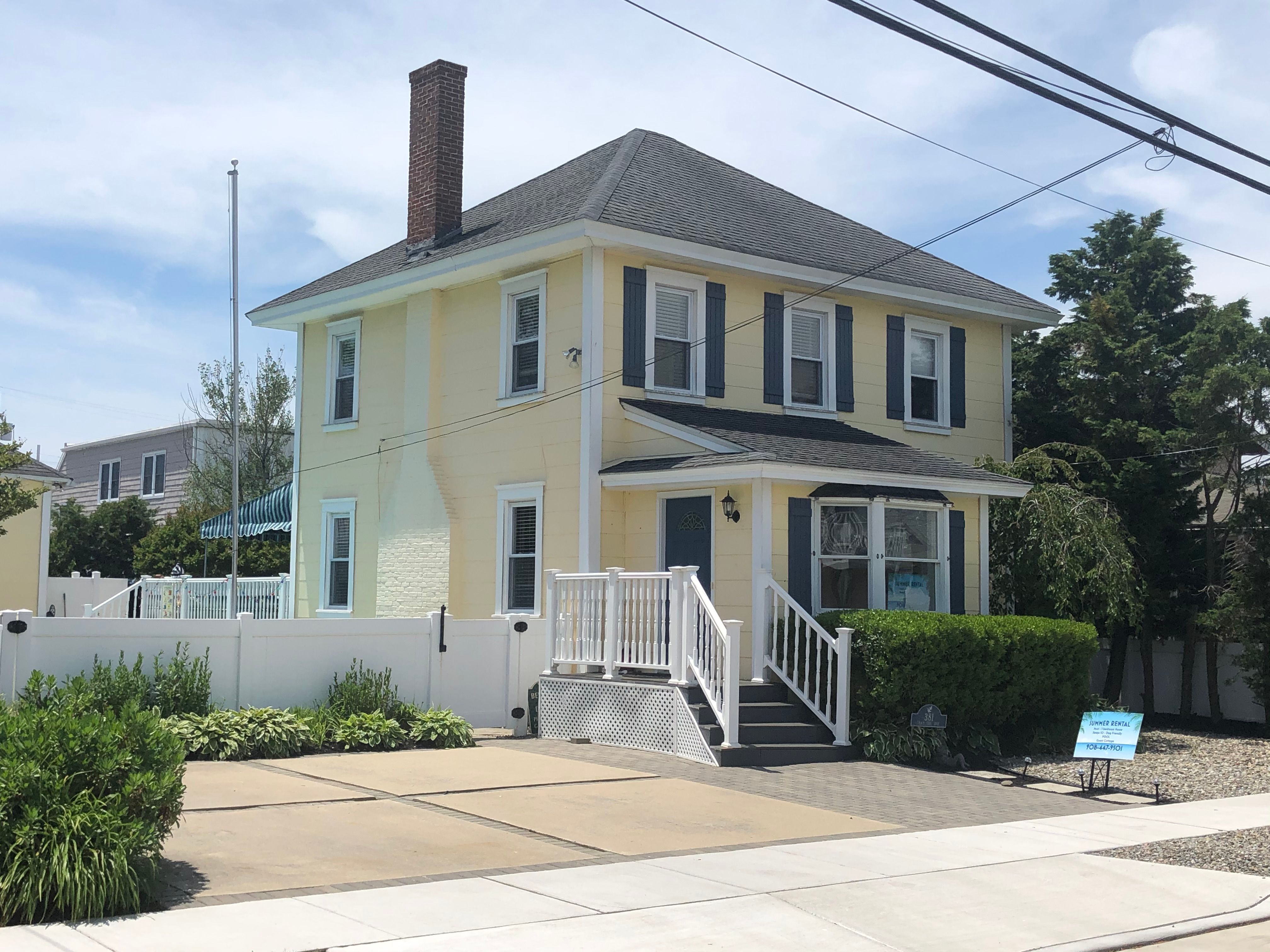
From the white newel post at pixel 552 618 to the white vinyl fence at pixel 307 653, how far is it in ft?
1.47

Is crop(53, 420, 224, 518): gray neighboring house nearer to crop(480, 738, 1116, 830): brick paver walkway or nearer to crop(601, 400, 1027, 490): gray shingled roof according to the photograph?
crop(601, 400, 1027, 490): gray shingled roof

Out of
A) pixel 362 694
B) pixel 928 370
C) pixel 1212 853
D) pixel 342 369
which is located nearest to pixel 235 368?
pixel 342 369

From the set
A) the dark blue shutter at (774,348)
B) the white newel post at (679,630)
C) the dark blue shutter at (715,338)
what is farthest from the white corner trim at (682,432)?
the dark blue shutter at (774,348)

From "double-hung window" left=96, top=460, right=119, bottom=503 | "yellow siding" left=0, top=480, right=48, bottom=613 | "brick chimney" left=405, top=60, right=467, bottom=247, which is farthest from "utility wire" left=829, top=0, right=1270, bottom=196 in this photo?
"double-hung window" left=96, top=460, right=119, bottom=503

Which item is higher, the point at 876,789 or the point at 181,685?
the point at 181,685

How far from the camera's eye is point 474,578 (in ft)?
61.7

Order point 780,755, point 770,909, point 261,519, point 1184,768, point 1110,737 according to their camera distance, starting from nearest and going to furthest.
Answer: point 770,909 → point 1110,737 → point 780,755 → point 1184,768 → point 261,519

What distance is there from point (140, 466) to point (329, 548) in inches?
822

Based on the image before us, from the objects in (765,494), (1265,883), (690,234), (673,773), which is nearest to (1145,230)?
(690,234)

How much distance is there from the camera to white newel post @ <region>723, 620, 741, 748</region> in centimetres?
1359

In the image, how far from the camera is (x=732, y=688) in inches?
537

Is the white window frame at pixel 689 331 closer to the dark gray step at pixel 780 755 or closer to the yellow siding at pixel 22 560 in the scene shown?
the dark gray step at pixel 780 755

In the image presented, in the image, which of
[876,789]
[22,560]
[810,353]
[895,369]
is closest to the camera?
[876,789]

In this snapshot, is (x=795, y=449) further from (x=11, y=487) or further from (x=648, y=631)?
(x=11, y=487)
